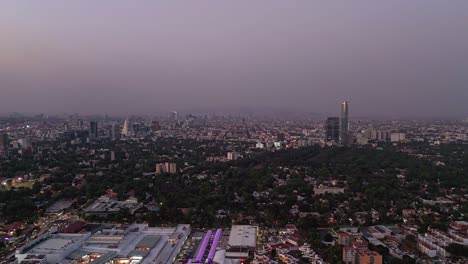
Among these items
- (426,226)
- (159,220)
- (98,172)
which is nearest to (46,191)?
(98,172)

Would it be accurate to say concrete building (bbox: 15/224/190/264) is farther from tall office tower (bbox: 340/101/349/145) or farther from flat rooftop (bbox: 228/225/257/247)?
tall office tower (bbox: 340/101/349/145)

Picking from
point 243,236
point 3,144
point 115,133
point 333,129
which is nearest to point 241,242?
point 243,236

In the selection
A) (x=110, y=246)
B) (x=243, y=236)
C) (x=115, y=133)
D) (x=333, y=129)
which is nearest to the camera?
(x=110, y=246)

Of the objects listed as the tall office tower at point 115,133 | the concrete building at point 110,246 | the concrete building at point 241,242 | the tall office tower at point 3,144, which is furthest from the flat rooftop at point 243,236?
the tall office tower at point 115,133

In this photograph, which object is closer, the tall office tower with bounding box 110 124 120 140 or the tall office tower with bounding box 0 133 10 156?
the tall office tower with bounding box 0 133 10 156

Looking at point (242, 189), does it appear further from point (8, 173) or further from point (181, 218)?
point (8, 173)

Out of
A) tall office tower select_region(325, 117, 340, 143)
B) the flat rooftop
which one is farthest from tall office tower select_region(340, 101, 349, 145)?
the flat rooftop

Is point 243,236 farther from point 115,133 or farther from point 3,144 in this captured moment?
point 115,133

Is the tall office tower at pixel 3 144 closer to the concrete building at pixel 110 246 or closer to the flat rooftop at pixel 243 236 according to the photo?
the concrete building at pixel 110 246

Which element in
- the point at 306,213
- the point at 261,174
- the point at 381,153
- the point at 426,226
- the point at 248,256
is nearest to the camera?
the point at 248,256

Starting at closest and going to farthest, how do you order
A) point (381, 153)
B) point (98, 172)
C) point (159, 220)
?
point (159, 220) < point (98, 172) < point (381, 153)

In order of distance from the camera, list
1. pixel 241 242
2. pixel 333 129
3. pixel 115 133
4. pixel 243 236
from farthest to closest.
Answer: pixel 115 133 → pixel 333 129 → pixel 243 236 → pixel 241 242
